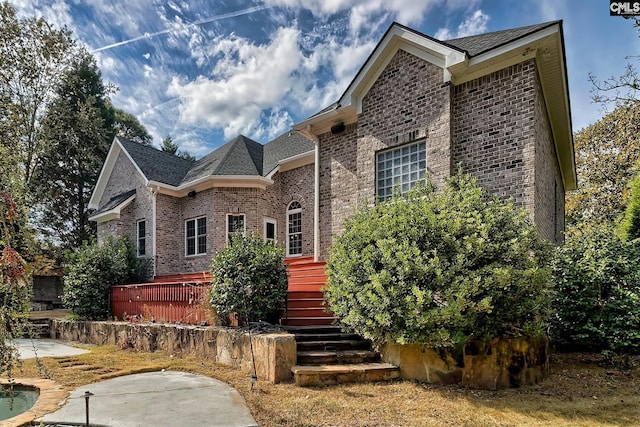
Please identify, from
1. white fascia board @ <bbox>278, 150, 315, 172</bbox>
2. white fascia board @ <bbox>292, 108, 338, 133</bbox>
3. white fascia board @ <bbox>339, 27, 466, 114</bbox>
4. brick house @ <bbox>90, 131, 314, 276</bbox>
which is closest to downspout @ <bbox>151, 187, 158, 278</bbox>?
brick house @ <bbox>90, 131, 314, 276</bbox>

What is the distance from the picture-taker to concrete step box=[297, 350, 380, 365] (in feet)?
19.6

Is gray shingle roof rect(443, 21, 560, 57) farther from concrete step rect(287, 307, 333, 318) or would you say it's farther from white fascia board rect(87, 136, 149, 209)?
white fascia board rect(87, 136, 149, 209)

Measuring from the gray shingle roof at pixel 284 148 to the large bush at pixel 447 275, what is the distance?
28.8ft

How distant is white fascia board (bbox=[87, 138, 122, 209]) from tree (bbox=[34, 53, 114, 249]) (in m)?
4.88

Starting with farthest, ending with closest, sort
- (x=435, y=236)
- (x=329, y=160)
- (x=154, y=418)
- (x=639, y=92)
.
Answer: (x=639, y=92) → (x=329, y=160) → (x=435, y=236) → (x=154, y=418)

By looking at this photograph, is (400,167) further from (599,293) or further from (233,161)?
(233,161)

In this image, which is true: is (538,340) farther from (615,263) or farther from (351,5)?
(351,5)

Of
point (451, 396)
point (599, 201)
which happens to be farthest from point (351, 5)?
point (599, 201)

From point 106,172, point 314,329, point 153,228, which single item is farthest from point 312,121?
point 106,172

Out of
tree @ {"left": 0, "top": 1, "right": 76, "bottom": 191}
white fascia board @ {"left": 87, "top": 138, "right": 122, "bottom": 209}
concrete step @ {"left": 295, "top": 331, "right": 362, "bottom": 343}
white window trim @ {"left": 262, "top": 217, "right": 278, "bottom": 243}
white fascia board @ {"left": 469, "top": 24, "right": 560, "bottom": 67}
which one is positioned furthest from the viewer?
tree @ {"left": 0, "top": 1, "right": 76, "bottom": 191}

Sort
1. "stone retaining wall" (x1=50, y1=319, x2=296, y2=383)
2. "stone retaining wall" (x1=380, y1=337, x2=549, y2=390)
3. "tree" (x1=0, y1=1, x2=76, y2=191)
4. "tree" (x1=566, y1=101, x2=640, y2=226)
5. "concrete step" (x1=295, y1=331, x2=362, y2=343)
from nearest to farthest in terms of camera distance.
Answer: "stone retaining wall" (x1=380, y1=337, x2=549, y2=390)
"stone retaining wall" (x1=50, y1=319, x2=296, y2=383)
"concrete step" (x1=295, y1=331, x2=362, y2=343)
"tree" (x1=0, y1=1, x2=76, y2=191)
"tree" (x1=566, y1=101, x2=640, y2=226)

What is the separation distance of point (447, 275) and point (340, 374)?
2.19 m

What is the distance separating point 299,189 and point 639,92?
13181 mm

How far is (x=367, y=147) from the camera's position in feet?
31.6
